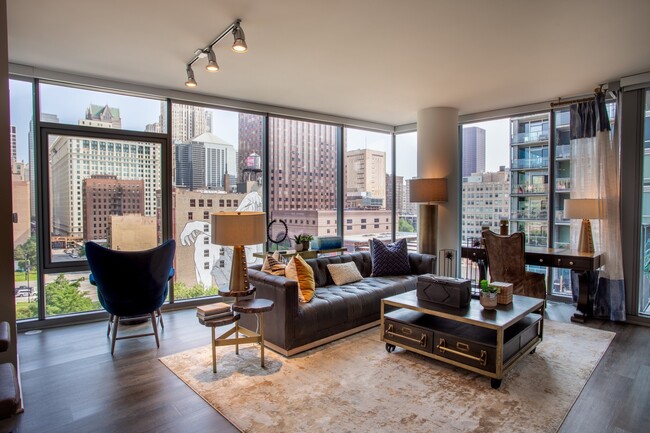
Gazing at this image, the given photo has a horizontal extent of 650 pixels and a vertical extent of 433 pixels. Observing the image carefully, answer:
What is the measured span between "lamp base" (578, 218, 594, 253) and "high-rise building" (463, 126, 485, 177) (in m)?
1.71

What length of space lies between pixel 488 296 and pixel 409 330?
28.4 inches

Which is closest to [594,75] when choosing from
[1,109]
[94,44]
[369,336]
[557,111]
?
[557,111]

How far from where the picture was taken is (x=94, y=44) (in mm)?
3355

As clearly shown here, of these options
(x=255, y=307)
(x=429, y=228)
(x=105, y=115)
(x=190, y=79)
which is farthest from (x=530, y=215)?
(x=105, y=115)

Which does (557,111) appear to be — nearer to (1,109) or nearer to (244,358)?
(244,358)

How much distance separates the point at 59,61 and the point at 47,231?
1802 mm

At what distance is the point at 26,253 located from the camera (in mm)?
4000

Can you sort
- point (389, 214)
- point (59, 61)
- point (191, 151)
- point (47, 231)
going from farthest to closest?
point (389, 214), point (191, 151), point (47, 231), point (59, 61)

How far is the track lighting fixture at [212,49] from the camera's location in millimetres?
2842

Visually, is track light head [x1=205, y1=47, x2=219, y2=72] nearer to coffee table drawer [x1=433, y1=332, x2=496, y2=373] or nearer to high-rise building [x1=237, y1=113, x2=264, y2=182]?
high-rise building [x1=237, y1=113, x2=264, y2=182]

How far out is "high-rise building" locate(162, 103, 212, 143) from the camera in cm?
483

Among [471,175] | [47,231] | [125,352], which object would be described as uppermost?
[471,175]

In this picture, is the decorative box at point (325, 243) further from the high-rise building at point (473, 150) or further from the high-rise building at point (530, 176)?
the high-rise building at point (530, 176)

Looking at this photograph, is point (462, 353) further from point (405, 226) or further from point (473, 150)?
point (405, 226)
